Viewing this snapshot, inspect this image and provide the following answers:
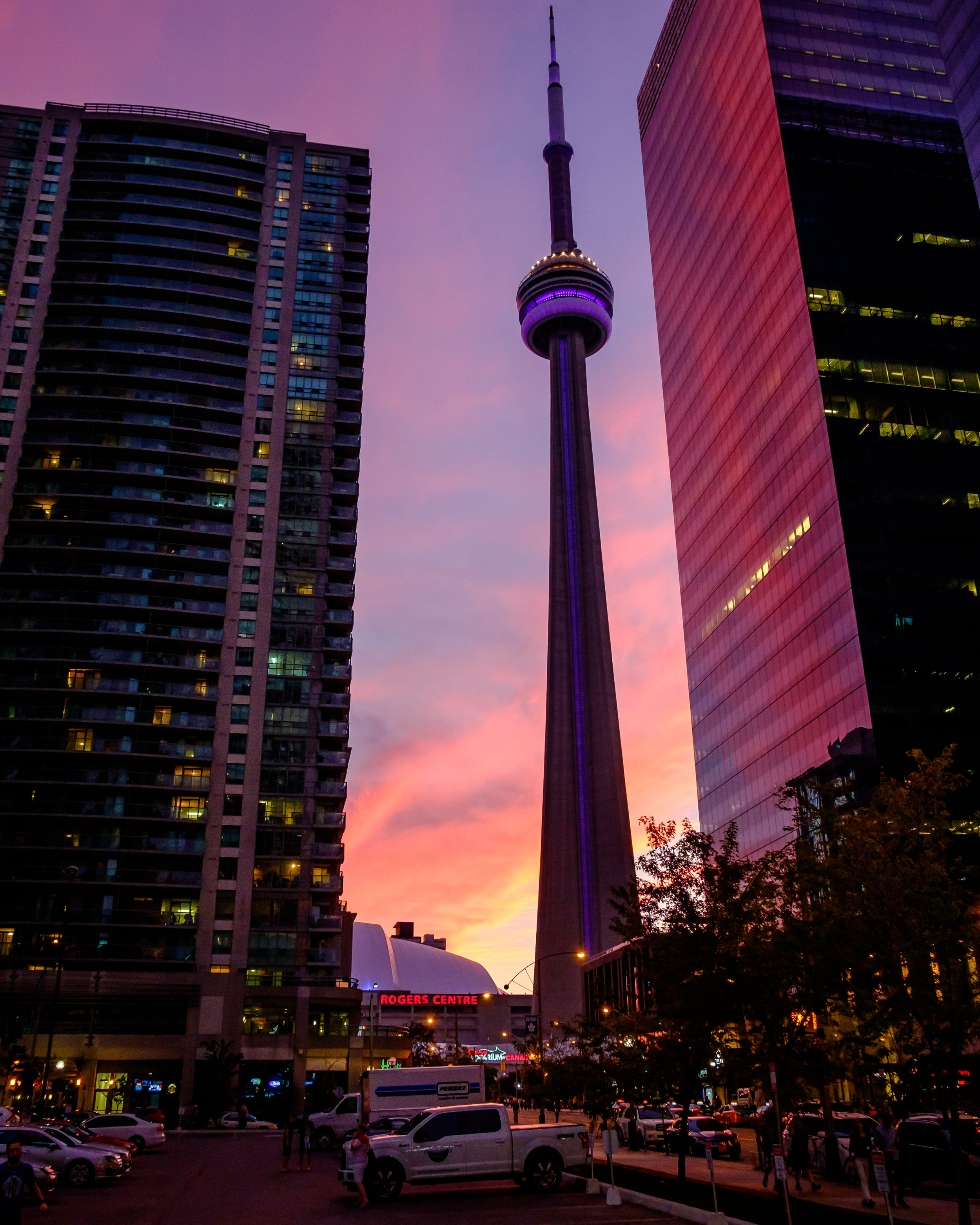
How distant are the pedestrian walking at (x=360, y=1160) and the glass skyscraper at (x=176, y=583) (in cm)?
5171

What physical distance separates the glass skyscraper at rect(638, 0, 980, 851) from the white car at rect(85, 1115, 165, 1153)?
53121mm

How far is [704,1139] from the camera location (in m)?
38.6

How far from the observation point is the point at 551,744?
132125 millimetres

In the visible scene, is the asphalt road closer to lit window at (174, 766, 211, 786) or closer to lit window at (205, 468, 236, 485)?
lit window at (174, 766, 211, 786)

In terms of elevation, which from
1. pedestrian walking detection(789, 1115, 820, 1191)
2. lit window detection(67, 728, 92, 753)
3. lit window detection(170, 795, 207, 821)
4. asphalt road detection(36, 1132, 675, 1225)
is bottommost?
asphalt road detection(36, 1132, 675, 1225)

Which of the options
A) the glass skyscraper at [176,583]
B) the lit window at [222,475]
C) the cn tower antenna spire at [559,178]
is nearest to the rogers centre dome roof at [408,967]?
the glass skyscraper at [176,583]

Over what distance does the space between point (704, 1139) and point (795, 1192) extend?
11.3 meters

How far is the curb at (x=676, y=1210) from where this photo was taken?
65.7 feet

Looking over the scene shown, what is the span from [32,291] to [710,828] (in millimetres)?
87162

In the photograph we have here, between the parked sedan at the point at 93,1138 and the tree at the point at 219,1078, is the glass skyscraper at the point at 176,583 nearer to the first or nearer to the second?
the tree at the point at 219,1078

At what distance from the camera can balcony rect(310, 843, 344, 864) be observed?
282 ft

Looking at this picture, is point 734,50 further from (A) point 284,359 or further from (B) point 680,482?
(A) point 284,359

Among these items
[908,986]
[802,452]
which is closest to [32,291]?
[802,452]

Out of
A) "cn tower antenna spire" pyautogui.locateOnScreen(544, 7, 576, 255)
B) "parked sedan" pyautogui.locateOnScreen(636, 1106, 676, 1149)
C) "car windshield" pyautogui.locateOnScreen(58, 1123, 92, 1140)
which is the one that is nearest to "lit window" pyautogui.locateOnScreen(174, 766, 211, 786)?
"car windshield" pyautogui.locateOnScreen(58, 1123, 92, 1140)
